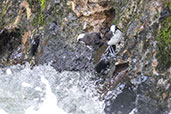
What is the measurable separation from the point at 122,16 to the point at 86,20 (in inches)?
28.8

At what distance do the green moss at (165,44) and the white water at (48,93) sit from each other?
42.2 inches

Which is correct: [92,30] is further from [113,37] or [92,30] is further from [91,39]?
[113,37]

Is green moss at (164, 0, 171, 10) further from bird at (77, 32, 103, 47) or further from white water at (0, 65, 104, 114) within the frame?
white water at (0, 65, 104, 114)

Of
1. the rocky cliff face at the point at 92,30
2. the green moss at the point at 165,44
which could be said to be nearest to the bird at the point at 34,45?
the rocky cliff face at the point at 92,30

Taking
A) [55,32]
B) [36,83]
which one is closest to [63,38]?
[55,32]

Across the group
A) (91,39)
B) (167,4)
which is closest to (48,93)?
(91,39)

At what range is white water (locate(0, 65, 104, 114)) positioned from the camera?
3582mm

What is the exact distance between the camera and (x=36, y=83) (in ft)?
13.8

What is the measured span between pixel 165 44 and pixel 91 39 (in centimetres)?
148

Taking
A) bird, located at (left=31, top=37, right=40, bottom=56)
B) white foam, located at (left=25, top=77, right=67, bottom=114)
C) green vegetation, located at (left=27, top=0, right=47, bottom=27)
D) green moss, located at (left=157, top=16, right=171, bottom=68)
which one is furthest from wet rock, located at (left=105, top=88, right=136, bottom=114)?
green vegetation, located at (left=27, top=0, right=47, bottom=27)

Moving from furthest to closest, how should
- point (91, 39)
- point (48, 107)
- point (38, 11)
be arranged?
1. point (38, 11)
2. point (91, 39)
3. point (48, 107)

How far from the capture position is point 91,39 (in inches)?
168

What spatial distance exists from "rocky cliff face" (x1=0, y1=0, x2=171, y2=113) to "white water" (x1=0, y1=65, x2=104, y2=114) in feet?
0.65

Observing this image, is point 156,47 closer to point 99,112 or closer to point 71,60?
point 99,112
